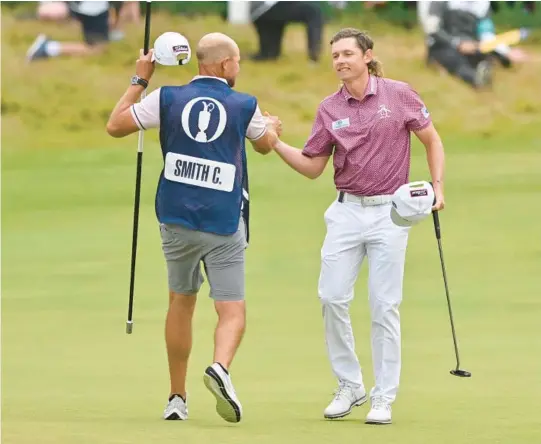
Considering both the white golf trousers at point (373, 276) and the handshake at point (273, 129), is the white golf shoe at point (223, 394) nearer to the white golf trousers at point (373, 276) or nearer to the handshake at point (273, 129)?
the white golf trousers at point (373, 276)

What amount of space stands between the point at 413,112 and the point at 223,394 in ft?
5.55

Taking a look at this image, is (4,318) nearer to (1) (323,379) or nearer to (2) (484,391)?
(1) (323,379)

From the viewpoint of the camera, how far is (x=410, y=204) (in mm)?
8133

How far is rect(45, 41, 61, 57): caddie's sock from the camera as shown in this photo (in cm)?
2673

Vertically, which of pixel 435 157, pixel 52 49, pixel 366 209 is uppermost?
pixel 435 157

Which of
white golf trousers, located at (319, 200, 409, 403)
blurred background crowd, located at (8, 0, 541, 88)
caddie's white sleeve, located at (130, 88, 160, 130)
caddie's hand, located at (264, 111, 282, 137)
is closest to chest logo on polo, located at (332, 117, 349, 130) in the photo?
caddie's hand, located at (264, 111, 282, 137)

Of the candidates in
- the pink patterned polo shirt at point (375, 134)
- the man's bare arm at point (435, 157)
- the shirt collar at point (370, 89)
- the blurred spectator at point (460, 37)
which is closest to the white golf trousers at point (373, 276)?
the pink patterned polo shirt at point (375, 134)

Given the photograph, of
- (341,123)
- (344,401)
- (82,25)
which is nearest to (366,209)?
(341,123)

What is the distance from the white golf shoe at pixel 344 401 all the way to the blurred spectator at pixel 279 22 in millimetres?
18520

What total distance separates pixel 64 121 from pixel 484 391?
17.5 metres

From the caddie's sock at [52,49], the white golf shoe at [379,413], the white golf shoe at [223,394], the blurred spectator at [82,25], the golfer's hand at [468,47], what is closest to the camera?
the white golf shoe at [223,394]

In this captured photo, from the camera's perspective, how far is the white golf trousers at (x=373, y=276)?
8289mm

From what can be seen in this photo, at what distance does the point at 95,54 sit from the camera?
87.7 feet

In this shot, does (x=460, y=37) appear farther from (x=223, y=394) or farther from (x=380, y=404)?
(x=223, y=394)
